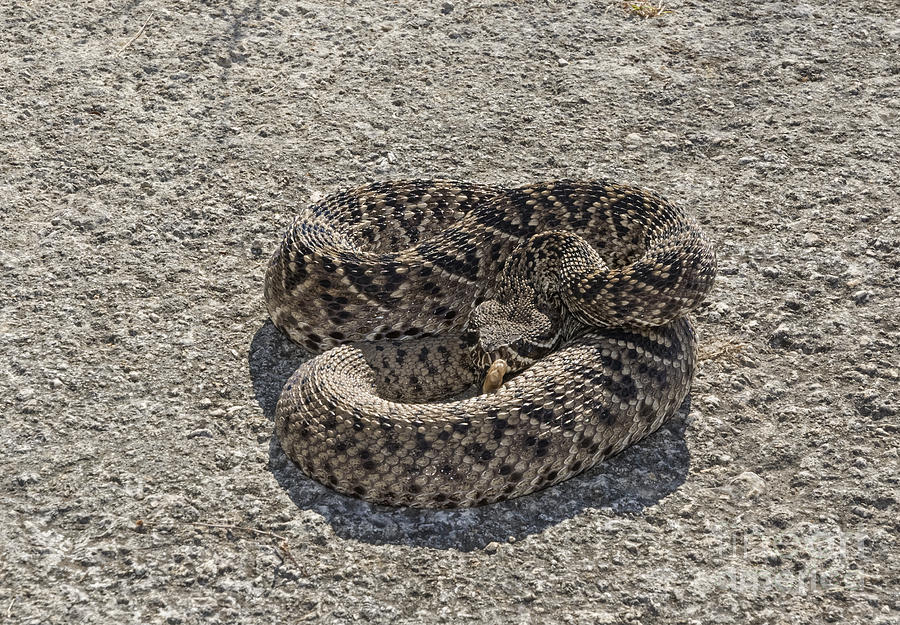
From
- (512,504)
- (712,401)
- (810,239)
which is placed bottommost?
(512,504)

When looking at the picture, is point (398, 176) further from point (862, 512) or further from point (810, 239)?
point (862, 512)

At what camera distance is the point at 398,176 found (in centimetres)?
783

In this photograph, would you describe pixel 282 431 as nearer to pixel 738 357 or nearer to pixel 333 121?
pixel 738 357

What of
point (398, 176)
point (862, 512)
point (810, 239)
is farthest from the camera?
point (398, 176)

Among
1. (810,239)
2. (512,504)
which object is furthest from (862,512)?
(810,239)

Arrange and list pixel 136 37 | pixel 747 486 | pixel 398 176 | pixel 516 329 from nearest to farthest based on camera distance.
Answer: pixel 747 486 → pixel 516 329 → pixel 398 176 → pixel 136 37

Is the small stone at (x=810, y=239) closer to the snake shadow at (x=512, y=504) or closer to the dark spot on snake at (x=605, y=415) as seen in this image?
the snake shadow at (x=512, y=504)

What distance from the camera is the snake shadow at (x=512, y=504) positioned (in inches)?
200

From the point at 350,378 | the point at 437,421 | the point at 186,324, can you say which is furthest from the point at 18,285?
the point at 437,421

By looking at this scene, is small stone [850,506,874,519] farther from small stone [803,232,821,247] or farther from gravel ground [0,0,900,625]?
small stone [803,232,821,247]

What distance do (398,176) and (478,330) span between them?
7.34 ft

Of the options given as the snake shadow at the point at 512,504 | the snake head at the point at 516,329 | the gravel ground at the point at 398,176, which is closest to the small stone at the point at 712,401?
the gravel ground at the point at 398,176

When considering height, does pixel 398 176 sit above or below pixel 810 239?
below

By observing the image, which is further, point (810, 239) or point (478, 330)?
point (810, 239)
